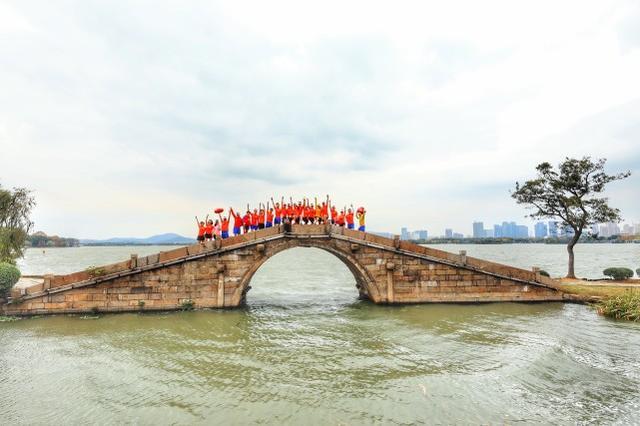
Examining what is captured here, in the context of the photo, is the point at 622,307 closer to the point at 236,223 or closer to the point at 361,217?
the point at 361,217

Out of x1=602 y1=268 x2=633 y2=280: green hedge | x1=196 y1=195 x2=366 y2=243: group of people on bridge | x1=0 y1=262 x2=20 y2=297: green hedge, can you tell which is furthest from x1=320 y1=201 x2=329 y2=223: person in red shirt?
x1=602 y1=268 x2=633 y2=280: green hedge

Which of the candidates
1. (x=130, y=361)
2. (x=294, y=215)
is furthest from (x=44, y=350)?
(x=294, y=215)

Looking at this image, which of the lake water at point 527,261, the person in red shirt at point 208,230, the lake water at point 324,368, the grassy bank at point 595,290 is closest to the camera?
the lake water at point 324,368

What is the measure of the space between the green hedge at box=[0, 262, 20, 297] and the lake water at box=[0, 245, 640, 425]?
1868 mm

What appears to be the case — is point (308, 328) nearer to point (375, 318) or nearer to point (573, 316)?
point (375, 318)

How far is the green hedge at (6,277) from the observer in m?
15.2

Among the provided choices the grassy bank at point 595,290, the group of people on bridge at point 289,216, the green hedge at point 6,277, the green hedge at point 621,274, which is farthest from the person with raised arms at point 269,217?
the green hedge at point 621,274

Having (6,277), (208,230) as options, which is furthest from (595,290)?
(6,277)

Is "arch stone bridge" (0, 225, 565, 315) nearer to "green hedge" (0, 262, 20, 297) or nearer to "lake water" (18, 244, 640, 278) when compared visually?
"green hedge" (0, 262, 20, 297)

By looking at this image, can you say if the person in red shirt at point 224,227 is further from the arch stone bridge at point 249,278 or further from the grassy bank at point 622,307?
the grassy bank at point 622,307

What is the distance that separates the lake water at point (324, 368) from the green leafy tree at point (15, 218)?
12.0m

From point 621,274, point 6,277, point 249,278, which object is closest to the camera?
point 6,277

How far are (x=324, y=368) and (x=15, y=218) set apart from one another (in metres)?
25.6

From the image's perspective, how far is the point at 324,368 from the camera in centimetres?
1045
